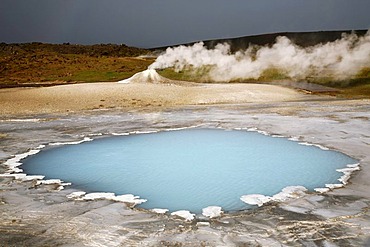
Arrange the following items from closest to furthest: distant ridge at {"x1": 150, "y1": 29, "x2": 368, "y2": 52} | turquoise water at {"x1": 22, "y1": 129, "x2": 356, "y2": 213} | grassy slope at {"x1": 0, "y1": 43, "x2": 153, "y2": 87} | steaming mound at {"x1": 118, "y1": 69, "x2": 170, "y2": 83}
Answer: turquoise water at {"x1": 22, "y1": 129, "x2": 356, "y2": 213} < steaming mound at {"x1": 118, "y1": 69, "x2": 170, "y2": 83} < distant ridge at {"x1": 150, "y1": 29, "x2": 368, "y2": 52} < grassy slope at {"x1": 0, "y1": 43, "x2": 153, "y2": 87}

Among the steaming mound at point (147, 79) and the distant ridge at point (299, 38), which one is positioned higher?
the distant ridge at point (299, 38)

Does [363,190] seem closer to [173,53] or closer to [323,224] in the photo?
[323,224]

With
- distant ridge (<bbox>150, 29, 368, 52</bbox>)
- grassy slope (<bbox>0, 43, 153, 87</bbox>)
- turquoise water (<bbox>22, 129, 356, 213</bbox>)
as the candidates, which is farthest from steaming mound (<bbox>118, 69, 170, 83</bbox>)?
turquoise water (<bbox>22, 129, 356, 213</bbox>)

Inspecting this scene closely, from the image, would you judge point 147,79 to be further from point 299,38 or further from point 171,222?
point 171,222

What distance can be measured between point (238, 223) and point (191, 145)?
455 centimetres

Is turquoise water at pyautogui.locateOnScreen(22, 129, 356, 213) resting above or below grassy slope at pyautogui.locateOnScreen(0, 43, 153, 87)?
below

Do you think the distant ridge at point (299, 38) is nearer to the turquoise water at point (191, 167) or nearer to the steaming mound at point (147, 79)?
the steaming mound at point (147, 79)

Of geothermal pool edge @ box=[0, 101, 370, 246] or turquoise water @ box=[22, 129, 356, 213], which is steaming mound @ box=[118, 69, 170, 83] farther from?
geothermal pool edge @ box=[0, 101, 370, 246]

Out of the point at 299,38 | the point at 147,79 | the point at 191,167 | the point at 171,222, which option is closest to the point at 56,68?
the point at 147,79

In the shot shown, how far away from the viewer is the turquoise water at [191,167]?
5012 mm

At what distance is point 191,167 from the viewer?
21.1ft

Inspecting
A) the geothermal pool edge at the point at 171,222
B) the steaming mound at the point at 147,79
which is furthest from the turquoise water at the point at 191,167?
the steaming mound at the point at 147,79

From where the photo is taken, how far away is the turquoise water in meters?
5.01

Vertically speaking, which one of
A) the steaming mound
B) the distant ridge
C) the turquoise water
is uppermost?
the distant ridge
